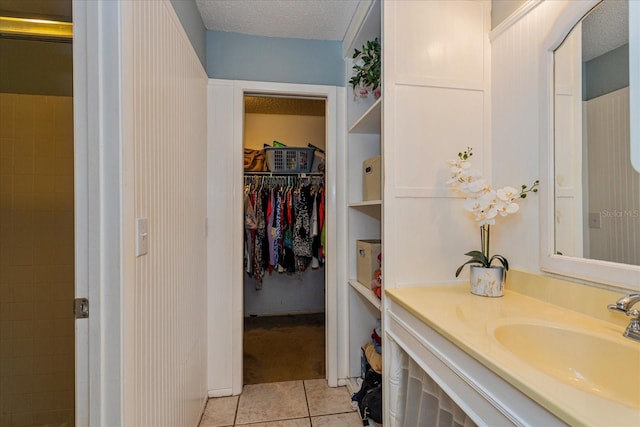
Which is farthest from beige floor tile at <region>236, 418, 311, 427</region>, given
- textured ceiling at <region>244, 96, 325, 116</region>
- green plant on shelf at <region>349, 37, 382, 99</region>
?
textured ceiling at <region>244, 96, 325, 116</region>

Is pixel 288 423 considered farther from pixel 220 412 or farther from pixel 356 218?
pixel 356 218

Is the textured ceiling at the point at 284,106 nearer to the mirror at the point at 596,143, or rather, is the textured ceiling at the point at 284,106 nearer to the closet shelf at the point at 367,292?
the closet shelf at the point at 367,292

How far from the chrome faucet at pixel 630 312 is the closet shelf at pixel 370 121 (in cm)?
114

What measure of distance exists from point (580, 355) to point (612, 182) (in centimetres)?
53

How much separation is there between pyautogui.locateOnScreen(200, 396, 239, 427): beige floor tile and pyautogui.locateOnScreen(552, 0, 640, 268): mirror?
1.87m

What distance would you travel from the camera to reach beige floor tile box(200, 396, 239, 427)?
1.75 meters

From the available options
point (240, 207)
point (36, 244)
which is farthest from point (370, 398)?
point (36, 244)

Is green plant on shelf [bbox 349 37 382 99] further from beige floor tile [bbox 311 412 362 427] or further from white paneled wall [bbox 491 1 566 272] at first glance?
beige floor tile [bbox 311 412 362 427]

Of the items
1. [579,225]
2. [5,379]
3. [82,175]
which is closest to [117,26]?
[82,175]

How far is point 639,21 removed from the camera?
0.86 metres

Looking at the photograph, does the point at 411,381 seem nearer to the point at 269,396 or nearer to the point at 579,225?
the point at 579,225

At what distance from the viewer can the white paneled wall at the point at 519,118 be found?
1223mm

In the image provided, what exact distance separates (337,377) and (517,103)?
1.92m

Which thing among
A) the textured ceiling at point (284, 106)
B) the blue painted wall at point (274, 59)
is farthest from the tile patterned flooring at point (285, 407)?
the textured ceiling at point (284, 106)
